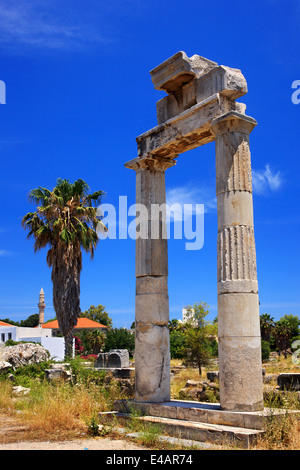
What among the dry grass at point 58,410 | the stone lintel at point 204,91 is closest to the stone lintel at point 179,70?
the stone lintel at point 204,91

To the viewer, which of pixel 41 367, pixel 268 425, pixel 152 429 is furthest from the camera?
pixel 41 367

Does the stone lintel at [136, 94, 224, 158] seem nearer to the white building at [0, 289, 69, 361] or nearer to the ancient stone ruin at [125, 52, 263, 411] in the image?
the ancient stone ruin at [125, 52, 263, 411]

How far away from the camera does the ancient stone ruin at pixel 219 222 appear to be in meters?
7.80

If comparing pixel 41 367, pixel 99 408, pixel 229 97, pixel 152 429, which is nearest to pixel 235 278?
pixel 152 429

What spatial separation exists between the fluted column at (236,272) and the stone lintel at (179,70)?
5.27 feet

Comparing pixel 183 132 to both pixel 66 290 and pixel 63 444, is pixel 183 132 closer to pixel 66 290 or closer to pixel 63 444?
pixel 63 444

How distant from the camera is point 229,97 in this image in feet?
29.1

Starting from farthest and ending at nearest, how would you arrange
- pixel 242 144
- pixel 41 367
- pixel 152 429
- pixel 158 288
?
pixel 41 367
pixel 158 288
pixel 242 144
pixel 152 429

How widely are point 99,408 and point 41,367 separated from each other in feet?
32.2

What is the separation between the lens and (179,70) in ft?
31.3

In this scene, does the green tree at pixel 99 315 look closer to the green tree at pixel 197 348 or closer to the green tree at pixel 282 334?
the green tree at pixel 282 334

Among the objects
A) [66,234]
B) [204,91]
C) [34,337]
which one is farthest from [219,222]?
[34,337]

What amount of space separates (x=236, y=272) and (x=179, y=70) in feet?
14.3
